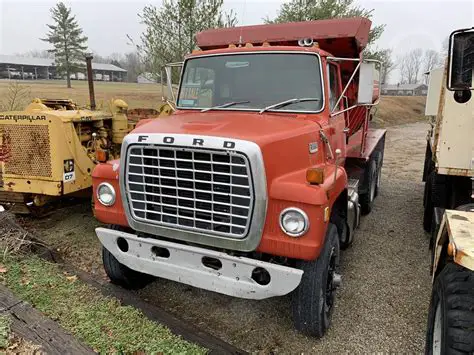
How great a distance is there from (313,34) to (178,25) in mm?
7204

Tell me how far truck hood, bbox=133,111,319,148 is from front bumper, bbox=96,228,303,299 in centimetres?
92

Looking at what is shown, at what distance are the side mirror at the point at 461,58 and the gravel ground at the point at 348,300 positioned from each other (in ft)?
7.15

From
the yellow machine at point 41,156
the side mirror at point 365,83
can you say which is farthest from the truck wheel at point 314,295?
the yellow machine at point 41,156

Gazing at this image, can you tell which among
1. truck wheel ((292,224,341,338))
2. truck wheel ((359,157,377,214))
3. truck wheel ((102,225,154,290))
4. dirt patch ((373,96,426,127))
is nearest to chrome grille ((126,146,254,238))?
truck wheel ((292,224,341,338))

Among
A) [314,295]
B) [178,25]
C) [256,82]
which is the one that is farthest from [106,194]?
[178,25]

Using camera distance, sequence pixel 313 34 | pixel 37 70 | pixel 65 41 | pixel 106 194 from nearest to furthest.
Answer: pixel 106 194 → pixel 313 34 → pixel 65 41 → pixel 37 70

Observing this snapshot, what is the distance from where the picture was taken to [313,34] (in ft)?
17.0

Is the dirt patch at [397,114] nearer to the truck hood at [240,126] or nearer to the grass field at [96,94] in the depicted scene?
the grass field at [96,94]

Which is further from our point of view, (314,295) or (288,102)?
(288,102)

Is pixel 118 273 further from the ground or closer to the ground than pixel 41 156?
closer to the ground

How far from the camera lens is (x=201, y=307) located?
3.85 metres

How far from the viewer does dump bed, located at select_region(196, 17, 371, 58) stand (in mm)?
5070

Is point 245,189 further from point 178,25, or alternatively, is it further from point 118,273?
point 178,25

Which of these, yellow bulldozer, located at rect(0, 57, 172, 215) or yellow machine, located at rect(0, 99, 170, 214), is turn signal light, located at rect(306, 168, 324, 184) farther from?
yellow bulldozer, located at rect(0, 57, 172, 215)
